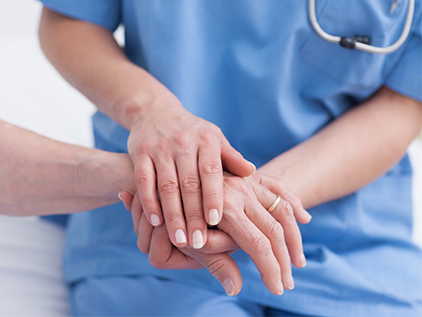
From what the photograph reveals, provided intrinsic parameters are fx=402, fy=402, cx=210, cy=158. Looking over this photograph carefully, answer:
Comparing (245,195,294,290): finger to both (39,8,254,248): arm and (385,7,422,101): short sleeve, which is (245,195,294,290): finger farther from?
(385,7,422,101): short sleeve

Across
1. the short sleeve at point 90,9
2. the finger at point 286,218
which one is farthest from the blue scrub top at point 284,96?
the finger at point 286,218

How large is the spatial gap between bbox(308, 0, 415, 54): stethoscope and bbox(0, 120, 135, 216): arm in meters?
0.42

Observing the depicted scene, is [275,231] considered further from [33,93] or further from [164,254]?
[33,93]

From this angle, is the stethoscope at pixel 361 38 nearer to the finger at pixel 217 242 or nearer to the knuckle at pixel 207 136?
the knuckle at pixel 207 136

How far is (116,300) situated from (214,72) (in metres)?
0.46

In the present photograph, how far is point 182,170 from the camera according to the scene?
580mm

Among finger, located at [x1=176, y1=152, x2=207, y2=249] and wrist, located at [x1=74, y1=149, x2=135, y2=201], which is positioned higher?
finger, located at [x1=176, y1=152, x2=207, y2=249]

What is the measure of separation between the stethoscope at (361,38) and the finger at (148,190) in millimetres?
403

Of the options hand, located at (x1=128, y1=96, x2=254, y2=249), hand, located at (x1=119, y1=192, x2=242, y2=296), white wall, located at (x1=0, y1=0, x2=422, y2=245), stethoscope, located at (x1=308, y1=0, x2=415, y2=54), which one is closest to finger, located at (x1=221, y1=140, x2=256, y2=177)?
hand, located at (x1=128, y1=96, x2=254, y2=249)

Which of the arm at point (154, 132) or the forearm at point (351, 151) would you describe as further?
the forearm at point (351, 151)

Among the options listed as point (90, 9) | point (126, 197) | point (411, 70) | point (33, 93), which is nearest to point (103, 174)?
point (126, 197)

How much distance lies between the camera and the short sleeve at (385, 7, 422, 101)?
77cm

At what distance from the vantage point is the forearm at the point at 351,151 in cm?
73

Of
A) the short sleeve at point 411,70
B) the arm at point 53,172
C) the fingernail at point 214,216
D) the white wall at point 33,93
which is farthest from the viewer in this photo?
the white wall at point 33,93
